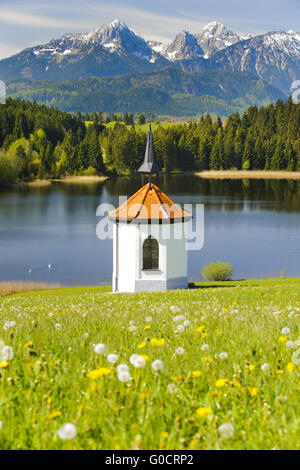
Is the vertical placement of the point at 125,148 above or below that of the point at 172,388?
above

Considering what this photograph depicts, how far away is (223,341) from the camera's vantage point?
5.73m

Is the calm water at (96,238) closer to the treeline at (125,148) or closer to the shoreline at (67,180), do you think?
the shoreline at (67,180)

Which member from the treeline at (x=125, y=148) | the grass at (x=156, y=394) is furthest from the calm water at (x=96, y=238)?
the treeline at (x=125, y=148)

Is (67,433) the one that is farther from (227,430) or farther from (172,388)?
(172,388)

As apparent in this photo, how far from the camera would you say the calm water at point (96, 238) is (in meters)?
43.6

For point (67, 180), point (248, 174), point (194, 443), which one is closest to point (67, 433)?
point (194, 443)

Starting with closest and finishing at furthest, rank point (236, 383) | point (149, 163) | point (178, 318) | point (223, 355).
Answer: point (236, 383) < point (223, 355) < point (178, 318) < point (149, 163)

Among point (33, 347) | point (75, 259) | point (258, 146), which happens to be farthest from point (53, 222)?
point (258, 146)

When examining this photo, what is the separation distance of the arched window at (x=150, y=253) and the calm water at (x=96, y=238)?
12028mm

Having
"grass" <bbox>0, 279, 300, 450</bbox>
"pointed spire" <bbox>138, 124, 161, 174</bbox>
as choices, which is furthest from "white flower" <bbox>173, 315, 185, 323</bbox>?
"pointed spire" <bbox>138, 124, 161, 174</bbox>

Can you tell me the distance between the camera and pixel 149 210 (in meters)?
27.5

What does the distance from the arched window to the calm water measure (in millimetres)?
12028

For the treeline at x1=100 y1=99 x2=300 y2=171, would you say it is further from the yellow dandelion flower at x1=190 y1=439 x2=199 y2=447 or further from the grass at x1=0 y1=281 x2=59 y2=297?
the yellow dandelion flower at x1=190 y1=439 x2=199 y2=447

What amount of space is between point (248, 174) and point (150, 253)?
157 m
